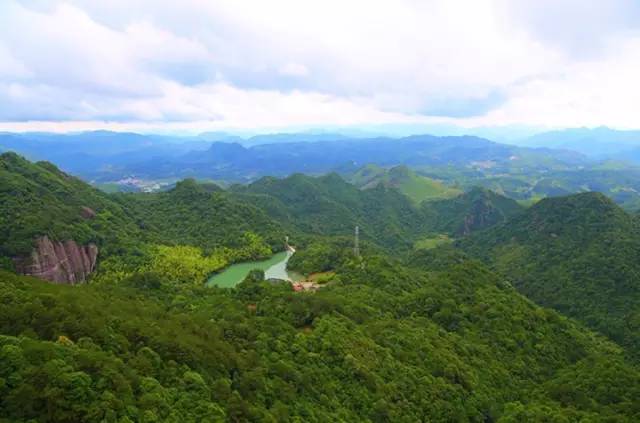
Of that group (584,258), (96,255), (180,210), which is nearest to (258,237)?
(180,210)

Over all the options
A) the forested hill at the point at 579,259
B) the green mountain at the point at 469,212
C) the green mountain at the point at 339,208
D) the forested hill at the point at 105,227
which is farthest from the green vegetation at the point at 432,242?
the forested hill at the point at 105,227

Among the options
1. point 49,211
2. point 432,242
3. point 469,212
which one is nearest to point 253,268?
point 49,211

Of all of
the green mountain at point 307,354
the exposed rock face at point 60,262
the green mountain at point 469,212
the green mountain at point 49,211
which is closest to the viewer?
the green mountain at point 307,354

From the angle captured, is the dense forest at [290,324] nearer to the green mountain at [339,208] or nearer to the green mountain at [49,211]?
the green mountain at [49,211]

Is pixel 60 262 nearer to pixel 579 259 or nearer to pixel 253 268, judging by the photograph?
pixel 253 268

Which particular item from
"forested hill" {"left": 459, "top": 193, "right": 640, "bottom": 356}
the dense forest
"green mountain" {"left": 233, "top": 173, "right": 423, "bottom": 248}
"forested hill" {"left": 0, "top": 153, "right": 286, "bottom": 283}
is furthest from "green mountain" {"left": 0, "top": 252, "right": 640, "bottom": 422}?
"green mountain" {"left": 233, "top": 173, "right": 423, "bottom": 248}

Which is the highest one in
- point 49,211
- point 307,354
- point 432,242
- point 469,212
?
point 49,211

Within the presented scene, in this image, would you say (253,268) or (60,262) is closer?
(60,262)

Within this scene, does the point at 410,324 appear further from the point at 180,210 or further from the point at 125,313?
the point at 180,210
